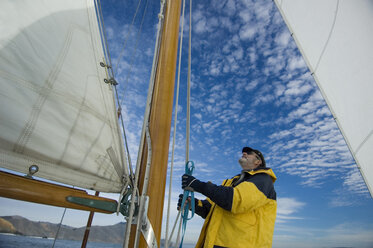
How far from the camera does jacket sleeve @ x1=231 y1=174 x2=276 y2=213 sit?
134 cm

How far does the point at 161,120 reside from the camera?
1.65 meters

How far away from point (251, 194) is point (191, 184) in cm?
43

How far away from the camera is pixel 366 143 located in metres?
1.93

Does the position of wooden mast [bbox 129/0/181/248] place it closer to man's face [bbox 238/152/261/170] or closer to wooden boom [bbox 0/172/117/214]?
wooden boom [bbox 0/172/117/214]

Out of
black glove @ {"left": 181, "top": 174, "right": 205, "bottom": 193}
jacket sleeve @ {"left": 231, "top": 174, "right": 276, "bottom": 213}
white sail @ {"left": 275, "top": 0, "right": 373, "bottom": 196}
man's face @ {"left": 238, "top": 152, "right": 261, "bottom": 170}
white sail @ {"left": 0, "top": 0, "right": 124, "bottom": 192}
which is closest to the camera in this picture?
white sail @ {"left": 0, "top": 0, "right": 124, "bottom": 192}

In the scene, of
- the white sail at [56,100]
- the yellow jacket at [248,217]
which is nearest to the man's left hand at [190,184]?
the yellow jacket at [248,217]

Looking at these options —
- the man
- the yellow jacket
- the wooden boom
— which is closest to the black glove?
the man

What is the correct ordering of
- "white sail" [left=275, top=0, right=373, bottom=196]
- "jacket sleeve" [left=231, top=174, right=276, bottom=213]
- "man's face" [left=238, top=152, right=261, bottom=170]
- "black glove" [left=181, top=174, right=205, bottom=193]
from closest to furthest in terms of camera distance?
"jacket sleeve" [left=231, top=174, right=276, bottom=213] < "black glove" [left=181, top=174, right=205, bottom=193] < "white sail" [left=275, top=0, right=373, bottom=196] < "man's face" [left=238, top=152, right=261, bottom=170]

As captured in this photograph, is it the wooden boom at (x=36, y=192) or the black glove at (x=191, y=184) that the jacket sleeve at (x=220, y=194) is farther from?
the wooden boom at (x=36, y=192)

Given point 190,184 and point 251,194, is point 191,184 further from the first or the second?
point 251,194

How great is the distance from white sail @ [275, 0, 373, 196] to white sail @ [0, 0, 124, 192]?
2265mm

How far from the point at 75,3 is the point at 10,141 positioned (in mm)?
1184

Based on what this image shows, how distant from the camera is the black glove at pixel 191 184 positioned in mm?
1445

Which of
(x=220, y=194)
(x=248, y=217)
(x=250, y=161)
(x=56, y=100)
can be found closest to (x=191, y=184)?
(x=220, y=194)
